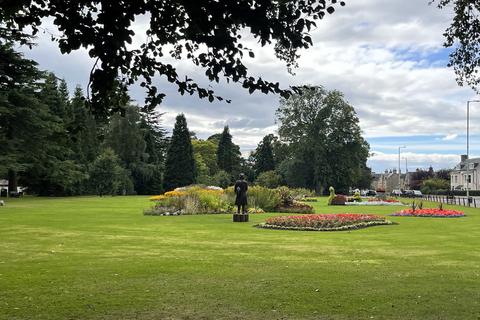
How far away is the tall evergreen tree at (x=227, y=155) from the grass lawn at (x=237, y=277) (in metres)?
94.9

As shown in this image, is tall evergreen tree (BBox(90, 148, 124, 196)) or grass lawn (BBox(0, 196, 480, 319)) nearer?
grass lawn (BBox(0, 196, 480, 319))

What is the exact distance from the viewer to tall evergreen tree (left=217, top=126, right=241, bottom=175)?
110625mm

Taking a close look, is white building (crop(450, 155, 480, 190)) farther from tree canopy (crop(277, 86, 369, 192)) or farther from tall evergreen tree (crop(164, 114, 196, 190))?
tall evergreen tree (crop(164, 114, 196, 190))

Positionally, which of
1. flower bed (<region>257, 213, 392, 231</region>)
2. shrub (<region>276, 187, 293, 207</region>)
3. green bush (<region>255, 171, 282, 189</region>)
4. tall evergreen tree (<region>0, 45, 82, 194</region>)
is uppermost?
tall evergreen tree (<region>0, 45, 82, 194</region>)

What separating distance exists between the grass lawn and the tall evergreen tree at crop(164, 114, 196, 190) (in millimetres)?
70565

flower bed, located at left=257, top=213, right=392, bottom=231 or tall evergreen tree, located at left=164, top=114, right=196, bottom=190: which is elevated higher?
tall evergreen tree, located at left=164, top=114, right=196, bottom=190

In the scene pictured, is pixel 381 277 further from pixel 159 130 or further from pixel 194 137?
pixel 194 137

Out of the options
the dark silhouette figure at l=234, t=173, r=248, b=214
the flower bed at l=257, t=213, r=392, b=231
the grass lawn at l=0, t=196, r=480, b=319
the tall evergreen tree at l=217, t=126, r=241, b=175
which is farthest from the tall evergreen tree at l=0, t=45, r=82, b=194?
the tall evergreen tree at l=217, t=126, r=241, b=175

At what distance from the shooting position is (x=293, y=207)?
104 ft

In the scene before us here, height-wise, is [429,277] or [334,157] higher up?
[334,157]

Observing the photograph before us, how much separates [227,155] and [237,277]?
103 m

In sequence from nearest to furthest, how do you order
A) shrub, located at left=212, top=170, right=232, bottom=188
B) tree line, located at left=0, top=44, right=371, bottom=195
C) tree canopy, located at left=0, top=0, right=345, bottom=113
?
tree canopy, located at left=0, top=0, right=345, bottom=113, tree line, located at left=0, top=44, right=371, bottom=195, shrub, located at left=212, top=170, right=232, bottom=188

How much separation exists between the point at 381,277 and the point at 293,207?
23.0 m

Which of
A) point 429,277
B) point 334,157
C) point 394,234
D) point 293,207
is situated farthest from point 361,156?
point 429,277
